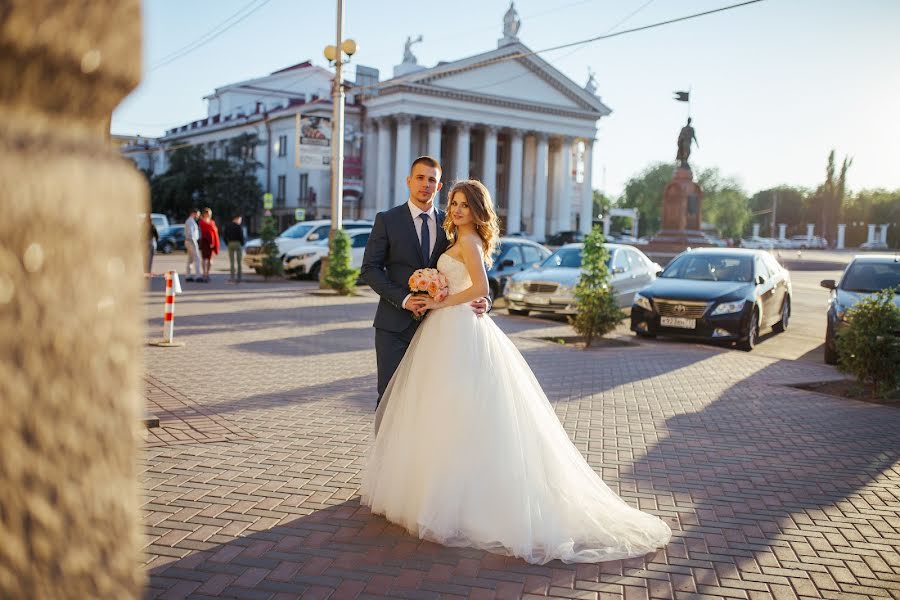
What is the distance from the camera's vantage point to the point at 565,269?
18344 mm

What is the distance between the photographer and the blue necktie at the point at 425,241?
553cm

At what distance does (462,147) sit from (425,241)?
67.4 m

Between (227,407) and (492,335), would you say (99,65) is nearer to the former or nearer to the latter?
(492,335)

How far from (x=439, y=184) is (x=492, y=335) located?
1.12 meters

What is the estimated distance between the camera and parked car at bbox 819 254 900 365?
500 inches

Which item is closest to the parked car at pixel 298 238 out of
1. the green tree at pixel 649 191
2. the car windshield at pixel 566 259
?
the car windshield at pixel 566 259

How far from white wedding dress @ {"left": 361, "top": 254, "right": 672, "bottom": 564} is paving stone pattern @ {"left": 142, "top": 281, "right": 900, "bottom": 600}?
5.2 inches

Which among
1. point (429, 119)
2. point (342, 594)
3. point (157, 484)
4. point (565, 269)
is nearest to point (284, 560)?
point (342, 594)

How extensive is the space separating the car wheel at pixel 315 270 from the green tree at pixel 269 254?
1.00 m

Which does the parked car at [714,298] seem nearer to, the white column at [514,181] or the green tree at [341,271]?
the green tree at [341,271]

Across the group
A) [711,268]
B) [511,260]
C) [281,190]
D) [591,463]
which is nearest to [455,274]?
[591,463]

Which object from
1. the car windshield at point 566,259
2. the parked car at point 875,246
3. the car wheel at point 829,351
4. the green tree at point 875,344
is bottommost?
the car wheel at point 829,351

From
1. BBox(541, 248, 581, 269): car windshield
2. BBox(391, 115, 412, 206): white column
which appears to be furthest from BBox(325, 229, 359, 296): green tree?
BBox(391, 115, 412, 206): white column

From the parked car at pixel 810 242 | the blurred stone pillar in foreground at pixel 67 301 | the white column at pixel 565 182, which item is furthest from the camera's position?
the parked car at pixel 810 242
